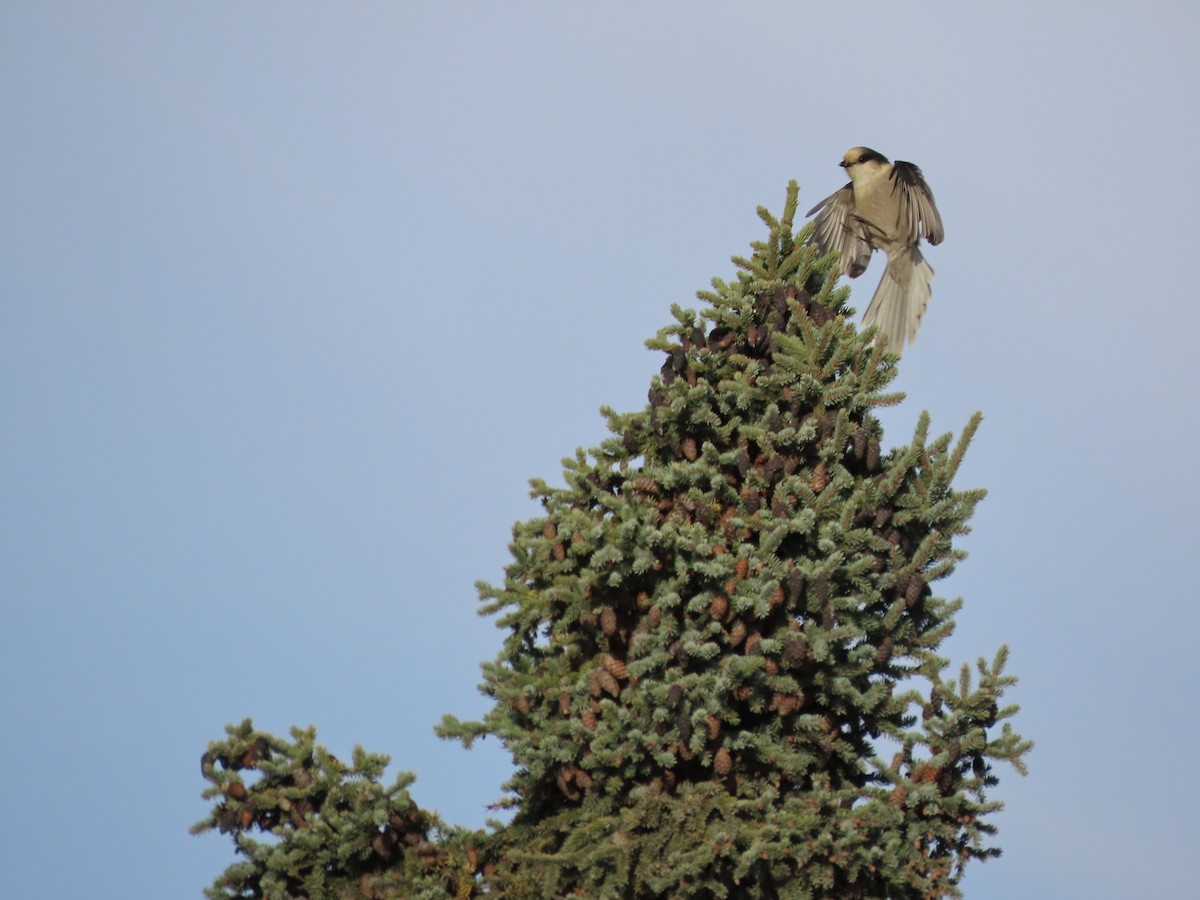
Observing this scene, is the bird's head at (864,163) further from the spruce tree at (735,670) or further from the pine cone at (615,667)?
the pine cone at (615,667)

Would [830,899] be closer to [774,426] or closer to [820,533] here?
[820,533]

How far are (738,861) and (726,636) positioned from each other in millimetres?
951

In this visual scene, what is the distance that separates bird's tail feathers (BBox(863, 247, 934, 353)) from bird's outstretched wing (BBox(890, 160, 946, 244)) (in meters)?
0.20

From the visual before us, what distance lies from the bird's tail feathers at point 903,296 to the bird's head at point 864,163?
0.61 m

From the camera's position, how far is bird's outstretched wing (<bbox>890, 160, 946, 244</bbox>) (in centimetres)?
968

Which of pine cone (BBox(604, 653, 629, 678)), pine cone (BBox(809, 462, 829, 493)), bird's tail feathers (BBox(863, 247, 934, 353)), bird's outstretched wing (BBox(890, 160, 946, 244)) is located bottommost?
pine cone (BBox(604, 653, 629, 678))

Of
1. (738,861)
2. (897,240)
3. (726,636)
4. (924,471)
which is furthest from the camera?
(897,240)

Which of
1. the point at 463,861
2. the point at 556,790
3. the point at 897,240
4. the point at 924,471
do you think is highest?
the point at 897,240

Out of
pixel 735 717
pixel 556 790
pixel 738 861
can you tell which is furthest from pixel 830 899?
pixel 556 790

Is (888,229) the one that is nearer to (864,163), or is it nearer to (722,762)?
(864,163)

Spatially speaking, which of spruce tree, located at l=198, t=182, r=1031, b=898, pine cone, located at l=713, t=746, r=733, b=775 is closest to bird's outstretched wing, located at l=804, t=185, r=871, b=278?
spruce tree, located at l=198, t=182, r=1031, b=898

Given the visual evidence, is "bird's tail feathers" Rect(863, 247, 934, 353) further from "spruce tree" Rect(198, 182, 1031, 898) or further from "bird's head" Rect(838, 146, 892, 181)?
"spruce tree" Rect(198, 182, 1031, 898)

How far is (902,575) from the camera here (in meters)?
6.23

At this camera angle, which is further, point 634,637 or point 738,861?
point 634,637
